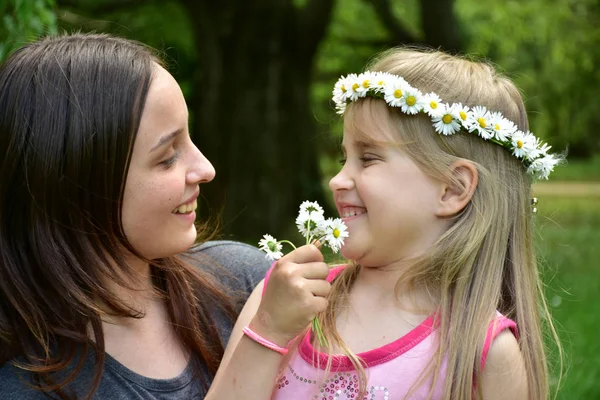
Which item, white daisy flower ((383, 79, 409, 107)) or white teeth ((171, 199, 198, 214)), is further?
white teeth ((171, 199, 198, 214))

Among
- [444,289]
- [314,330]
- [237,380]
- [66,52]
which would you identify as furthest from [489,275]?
[66,52]

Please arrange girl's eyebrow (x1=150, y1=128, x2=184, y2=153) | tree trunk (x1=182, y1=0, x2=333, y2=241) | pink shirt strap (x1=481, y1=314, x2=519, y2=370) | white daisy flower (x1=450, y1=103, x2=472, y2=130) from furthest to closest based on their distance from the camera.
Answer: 1. tree trunk (x1=182, y1=0, x2=333, y2=241)
2. girl's eyebrow (x1=150, y1=128, x2=184, y2=153)
3. white daisy flower (x1=450, y1=103, x2=472, y2=130)
4. pink shirt strap (x1=481, y1=314, x2=519, y2=370)

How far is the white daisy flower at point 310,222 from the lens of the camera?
247cm

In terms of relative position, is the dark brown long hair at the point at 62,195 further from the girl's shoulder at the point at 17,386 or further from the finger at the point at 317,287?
the finger at the point at 317,287

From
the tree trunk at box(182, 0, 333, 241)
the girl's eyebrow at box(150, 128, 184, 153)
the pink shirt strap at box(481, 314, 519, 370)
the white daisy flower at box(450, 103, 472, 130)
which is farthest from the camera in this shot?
the tree trunk at box(182, 0, 333, 241)

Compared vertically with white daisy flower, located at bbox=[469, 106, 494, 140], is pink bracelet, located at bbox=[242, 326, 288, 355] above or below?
below

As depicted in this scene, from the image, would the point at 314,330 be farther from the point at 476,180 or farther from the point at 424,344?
the point at 476,180

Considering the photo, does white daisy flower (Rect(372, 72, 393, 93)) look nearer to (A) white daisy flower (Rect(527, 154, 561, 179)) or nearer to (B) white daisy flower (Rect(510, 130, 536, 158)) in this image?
(B) white daisy flower (Rect(510, 130, 536, 158))

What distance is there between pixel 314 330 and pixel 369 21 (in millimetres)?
13557

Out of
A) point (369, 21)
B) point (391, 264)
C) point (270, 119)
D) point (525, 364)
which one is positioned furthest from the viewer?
point (369, 21)

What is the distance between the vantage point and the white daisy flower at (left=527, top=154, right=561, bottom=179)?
2656 mm

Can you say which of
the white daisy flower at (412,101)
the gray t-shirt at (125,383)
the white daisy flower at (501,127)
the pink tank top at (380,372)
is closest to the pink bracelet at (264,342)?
the pink tank top at (380,372)

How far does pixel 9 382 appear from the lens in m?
2.60

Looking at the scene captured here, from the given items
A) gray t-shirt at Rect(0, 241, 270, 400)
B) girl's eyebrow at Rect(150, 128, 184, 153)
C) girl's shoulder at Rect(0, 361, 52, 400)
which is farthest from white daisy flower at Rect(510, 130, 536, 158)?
girl's shoulder at Rect(0, 361, 52, 400)
